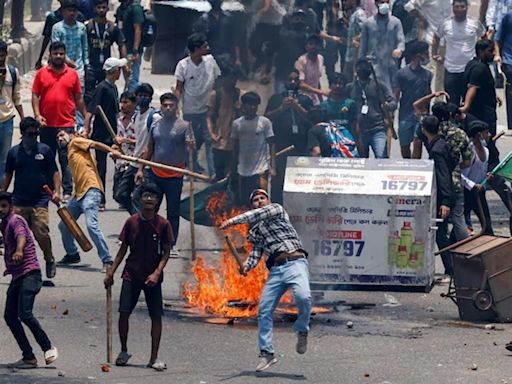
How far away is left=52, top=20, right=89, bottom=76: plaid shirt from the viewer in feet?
64.2

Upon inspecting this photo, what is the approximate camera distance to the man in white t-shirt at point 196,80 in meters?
17.7

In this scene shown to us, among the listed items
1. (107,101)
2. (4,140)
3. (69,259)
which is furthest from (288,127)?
(4,140)

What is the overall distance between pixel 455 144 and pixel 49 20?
6.71 meters

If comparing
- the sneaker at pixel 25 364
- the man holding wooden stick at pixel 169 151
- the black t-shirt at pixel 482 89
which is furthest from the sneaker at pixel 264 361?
the black t-shirt at pixel 482 89

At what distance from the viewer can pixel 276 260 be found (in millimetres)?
12414

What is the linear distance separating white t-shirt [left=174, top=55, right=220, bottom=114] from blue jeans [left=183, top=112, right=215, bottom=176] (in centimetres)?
9

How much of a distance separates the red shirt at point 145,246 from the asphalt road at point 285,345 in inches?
25.3

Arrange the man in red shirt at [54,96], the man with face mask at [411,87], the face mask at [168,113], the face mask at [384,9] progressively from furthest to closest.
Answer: the face mask at [384,9]
the man with face mask at [411,87]
the man in red shirt at [54,96]
the face mask at [168,113]

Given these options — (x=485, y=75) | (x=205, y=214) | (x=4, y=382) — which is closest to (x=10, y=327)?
(x=4, y=382)

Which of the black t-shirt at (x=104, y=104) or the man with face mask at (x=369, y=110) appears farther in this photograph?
the man with face mask at (x=369, y=110)

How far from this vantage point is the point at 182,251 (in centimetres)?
1625

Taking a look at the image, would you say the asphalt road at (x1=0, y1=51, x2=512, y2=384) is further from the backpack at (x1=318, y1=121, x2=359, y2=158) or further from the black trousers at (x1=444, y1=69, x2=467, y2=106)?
the black trousers at (x1=444, y1=69, x2=467, y2=106)

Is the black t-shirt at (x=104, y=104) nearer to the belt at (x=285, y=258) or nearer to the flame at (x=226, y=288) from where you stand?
the flame at (x=226, y=288)

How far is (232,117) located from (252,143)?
2.06 ft
